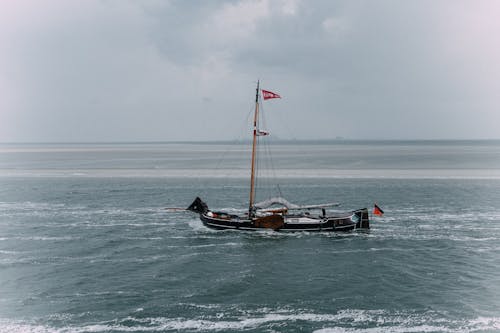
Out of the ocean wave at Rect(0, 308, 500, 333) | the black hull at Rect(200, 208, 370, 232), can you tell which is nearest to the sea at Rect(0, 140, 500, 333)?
the ocean wave at Rect(0, 308, 500, 333)

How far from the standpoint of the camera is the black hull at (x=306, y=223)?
55656mm

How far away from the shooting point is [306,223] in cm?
5647

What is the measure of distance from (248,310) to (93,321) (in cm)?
1143

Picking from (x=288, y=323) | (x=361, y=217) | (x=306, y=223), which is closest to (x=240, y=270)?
(x=288, y=323)

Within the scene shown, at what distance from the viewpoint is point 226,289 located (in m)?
35.4

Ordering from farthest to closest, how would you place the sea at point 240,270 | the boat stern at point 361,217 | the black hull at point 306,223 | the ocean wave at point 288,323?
the black hull at point 306,223, the boat stern at point 361,217, the sea at point 240,270, the ocean wave at point 288,323

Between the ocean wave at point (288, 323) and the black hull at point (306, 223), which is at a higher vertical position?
the black hull at point (306, 223)

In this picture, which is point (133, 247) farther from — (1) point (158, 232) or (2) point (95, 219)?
(2) point (95, 219)

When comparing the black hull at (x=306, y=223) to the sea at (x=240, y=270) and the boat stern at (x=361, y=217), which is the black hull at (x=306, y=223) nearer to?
the boat stern at (x=361, y=217)

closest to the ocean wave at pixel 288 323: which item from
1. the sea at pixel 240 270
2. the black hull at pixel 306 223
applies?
the sea at pixel 240 270

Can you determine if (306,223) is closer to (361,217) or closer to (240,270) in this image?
(361,217)

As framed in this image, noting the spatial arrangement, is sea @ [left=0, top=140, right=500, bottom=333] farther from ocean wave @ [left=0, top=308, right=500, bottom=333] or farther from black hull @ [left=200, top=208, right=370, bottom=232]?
black hull @ [left=200, top=208, right=370, bottom=232]

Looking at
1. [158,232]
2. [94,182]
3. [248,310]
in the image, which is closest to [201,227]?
[158,232]

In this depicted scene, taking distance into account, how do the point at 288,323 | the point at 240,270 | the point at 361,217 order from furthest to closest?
the point at 361,217, the point at 240,270, the point at 288,323
